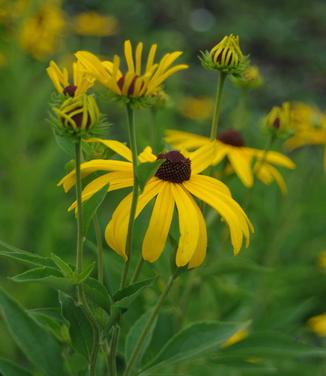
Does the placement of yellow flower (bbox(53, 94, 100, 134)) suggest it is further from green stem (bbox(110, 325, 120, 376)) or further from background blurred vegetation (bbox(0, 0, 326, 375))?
background blurred vegetation (bbox(0, 0, 326, 375))

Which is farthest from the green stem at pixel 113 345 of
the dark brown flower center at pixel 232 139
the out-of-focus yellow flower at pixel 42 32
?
the out-of-focus yellow flower at pixel 42 32

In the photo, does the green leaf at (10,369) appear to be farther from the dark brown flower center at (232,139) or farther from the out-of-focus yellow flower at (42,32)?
the out-of-focus yellow flower at (42,32)

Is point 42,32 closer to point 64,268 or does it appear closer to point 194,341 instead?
point 194,341

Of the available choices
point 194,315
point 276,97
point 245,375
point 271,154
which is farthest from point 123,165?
point 276,97

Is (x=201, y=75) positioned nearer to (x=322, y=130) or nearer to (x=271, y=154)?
(x=322, y=130)

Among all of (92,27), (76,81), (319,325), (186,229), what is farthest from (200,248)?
(92,27)
